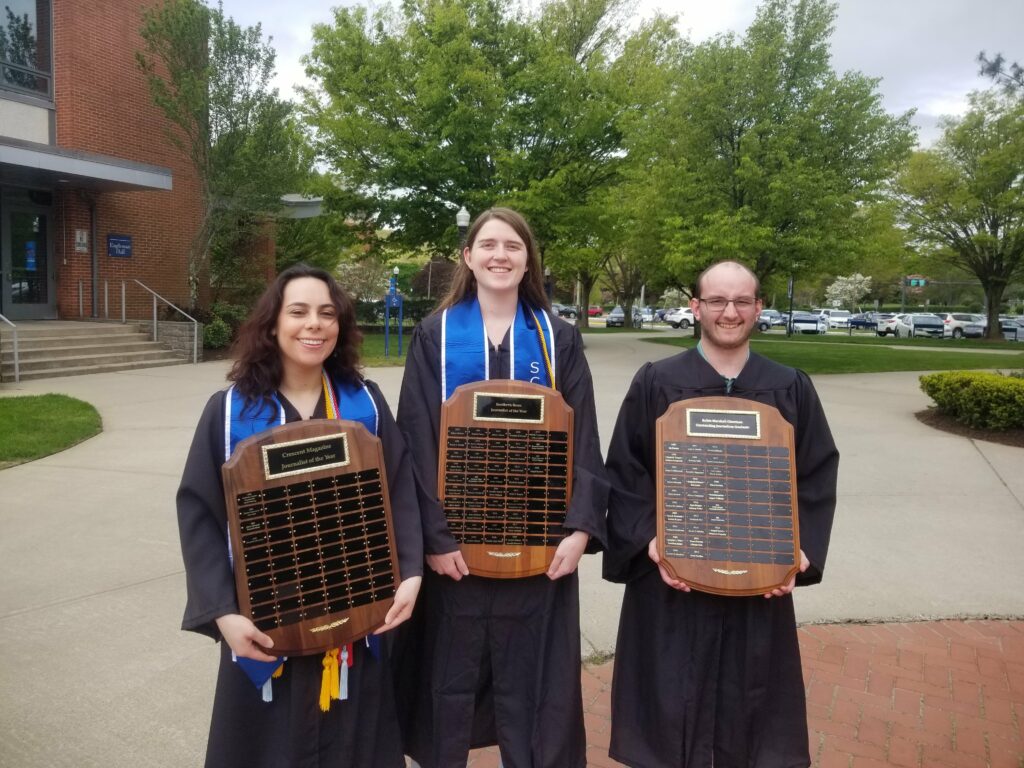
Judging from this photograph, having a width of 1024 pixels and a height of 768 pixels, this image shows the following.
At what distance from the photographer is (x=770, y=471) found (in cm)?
230

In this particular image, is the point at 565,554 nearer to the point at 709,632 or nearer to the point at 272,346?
the point at 709,632

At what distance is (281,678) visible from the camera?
2070 mm

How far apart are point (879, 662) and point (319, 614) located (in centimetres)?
293

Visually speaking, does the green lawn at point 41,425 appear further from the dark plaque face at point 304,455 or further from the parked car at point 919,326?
the parked car at point 919,326

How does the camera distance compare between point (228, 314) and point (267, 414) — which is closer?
point (267, 414)

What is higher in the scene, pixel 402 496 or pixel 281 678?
pixel 402 496

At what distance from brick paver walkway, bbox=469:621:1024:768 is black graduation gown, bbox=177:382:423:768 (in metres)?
0.89

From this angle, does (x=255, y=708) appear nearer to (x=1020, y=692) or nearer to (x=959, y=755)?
(x=959, y=755)

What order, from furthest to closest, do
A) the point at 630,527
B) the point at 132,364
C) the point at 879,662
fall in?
the point at 132,364 → the point at 879,662 → the point at 630,527

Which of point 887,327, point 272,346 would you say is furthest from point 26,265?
point 887,327

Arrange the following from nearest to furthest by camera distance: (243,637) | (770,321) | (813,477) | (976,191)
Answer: (243,637) < (813,477) < (976,191) < (770,321)

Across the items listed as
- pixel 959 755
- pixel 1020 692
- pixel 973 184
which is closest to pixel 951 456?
pixel 1020 692

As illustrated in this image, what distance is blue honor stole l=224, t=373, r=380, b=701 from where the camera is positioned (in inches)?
79.0

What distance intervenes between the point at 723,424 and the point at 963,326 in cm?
4376
